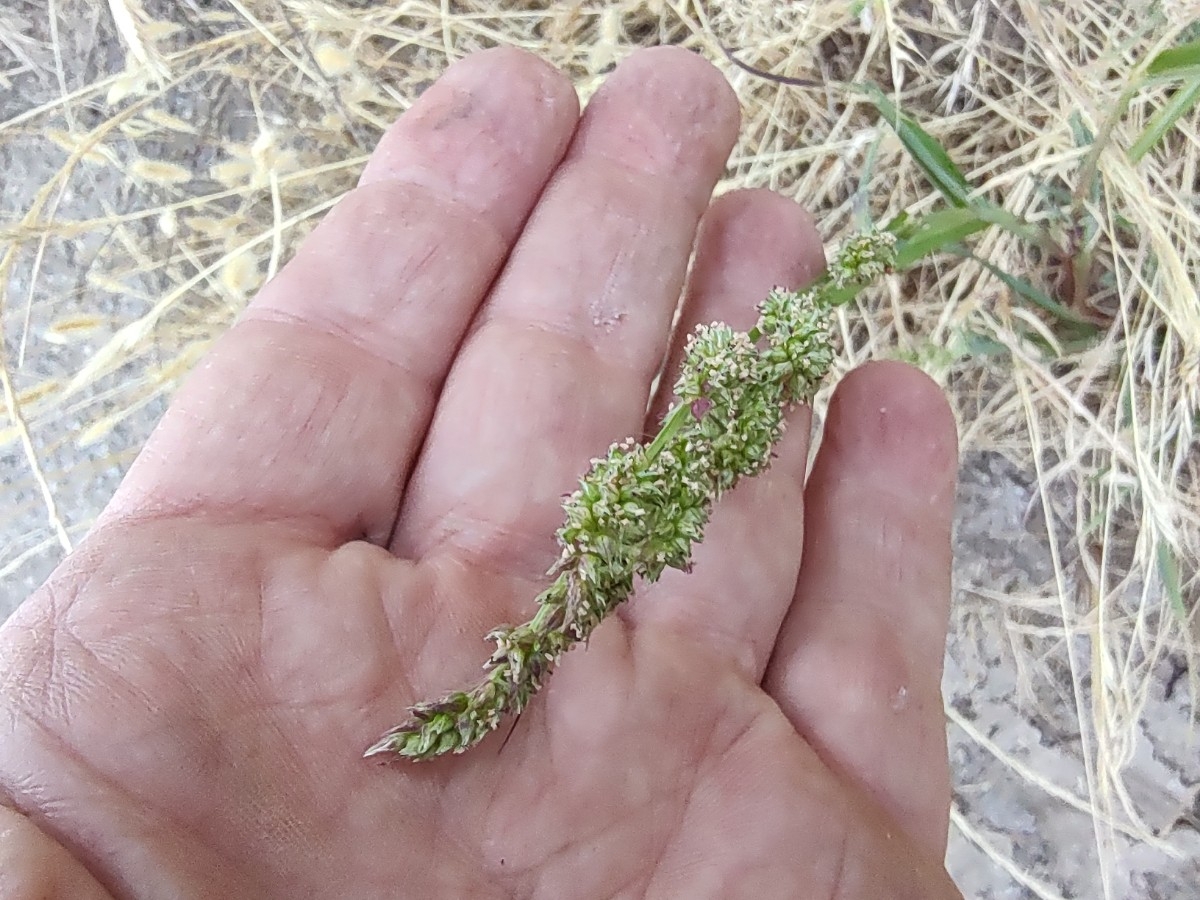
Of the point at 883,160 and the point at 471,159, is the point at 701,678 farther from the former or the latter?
the point at 883,160

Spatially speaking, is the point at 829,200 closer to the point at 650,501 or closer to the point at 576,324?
the point at 576,324

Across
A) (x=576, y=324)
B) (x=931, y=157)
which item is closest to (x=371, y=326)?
(x=576, y=324)

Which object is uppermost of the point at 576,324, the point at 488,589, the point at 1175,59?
the point at 1175,59

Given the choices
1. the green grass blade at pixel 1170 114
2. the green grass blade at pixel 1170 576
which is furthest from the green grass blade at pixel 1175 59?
the green grass blade at pixel 1170 576

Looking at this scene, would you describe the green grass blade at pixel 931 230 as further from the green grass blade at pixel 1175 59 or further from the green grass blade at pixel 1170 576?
the green grass blade at pixel 1170 576

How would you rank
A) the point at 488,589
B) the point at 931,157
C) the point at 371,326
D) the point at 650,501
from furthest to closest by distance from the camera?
1. the point at 931,157
2. the point at 371,326
3. the point at 488,589
4. the point at 650,501

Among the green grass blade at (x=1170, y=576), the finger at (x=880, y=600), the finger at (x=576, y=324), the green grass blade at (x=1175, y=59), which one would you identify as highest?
the green grass blade at (x=1175, y=59)
